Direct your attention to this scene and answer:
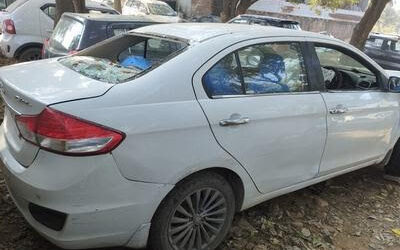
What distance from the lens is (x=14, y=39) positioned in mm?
8594

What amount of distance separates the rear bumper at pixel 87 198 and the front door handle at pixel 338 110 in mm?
1685

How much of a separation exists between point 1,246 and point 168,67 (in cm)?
169

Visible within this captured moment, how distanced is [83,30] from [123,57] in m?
3.15

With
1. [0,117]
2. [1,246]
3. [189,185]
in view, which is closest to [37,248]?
[1,246]

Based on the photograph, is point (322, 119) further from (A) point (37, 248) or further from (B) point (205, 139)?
(A) point (37, 248)

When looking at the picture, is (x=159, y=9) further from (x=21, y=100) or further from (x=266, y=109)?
(x=21, y=100)

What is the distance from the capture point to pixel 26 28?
8.78 metres

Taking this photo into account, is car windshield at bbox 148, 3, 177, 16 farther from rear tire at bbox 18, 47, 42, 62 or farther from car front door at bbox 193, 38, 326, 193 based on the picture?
car front door at bbox 193, 38, 326, 193

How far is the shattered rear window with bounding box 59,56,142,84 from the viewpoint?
293 centimetres

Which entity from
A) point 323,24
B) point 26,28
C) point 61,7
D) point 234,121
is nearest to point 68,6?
point 61,7

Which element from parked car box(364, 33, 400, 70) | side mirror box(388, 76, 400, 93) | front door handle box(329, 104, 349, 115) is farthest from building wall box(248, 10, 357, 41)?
front door handle box(329, 104, 349, 115)

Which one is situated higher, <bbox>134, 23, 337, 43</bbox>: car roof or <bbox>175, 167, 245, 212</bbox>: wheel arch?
<bbox>134, 23, 337, 43</bbox>: car roof

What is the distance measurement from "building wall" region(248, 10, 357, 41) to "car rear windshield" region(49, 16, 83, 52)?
68.6 feet

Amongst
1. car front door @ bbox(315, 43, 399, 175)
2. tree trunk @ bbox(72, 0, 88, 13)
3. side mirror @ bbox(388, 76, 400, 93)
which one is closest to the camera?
car front door @ bbox(315, 43, 399, 175)
